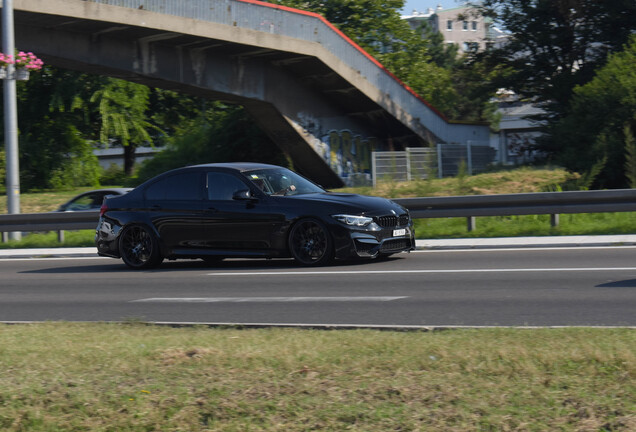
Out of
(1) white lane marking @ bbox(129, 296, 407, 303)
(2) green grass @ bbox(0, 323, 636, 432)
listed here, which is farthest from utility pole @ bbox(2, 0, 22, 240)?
(2) green grass @ bbox(0, 323, 636, 432)

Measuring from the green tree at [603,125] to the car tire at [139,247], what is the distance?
40.2 feet

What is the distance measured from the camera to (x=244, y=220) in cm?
1312

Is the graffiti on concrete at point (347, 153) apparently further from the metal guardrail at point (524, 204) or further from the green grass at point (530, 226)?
the metal guardrail at point (524, 204)

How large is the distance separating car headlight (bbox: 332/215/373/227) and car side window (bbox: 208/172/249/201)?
174cm

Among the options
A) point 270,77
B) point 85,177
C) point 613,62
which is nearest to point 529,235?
point 613,62

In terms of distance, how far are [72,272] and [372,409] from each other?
1016 centimetres

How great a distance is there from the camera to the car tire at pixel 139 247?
13.9 m

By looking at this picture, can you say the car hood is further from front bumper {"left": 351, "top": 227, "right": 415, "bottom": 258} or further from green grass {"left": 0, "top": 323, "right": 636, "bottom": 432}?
green grass {"left": 0, "top": 323, "right": 636, "bottom": 432}

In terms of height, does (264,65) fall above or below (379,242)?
above

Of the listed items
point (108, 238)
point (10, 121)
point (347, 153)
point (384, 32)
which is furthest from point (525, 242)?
point (384, 32)

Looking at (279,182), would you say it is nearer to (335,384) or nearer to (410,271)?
(410,271)

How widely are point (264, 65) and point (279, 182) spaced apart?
51.8 feet

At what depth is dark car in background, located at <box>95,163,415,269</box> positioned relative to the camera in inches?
493

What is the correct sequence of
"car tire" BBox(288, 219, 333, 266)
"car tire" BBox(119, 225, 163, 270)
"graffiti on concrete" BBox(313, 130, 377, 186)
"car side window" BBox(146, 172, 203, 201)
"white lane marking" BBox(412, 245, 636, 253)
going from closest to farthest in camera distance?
"car tire" BBox(288, 219, 333, 266) < "car side window" BBox(146, 172, 203, 201) < "car tire" BBox(119, 225, 163, 270) < "white lane marking" BBox(412, 245, 636, 253) < "graffiti on concrete" BBox(313, 130, 377, 186)
